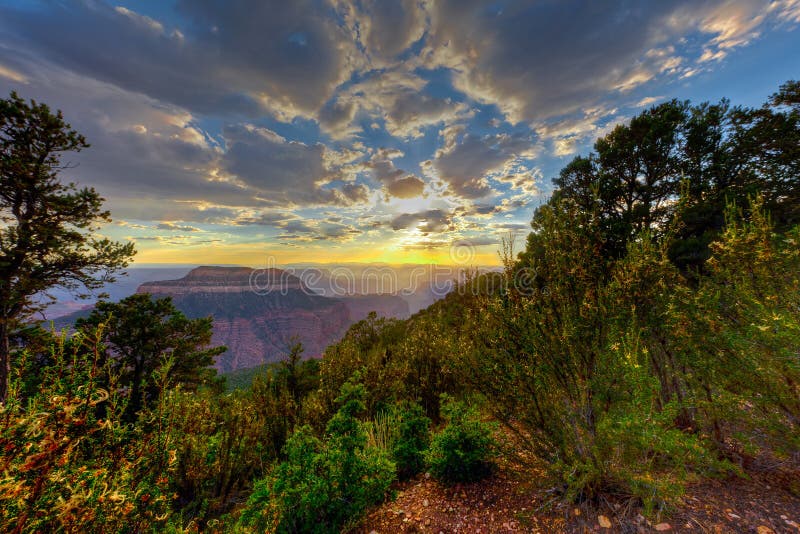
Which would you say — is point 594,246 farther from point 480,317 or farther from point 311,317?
point 311,317

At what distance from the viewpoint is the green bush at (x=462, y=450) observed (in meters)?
3.92

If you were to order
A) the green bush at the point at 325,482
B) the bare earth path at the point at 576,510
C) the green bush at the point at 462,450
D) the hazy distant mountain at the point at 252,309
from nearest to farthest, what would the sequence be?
1. the bare earth path at the point at 576,510
2. the green bush at the point at 325,482
3. the green bush at the point at 462,450
4. the hazy distant mountain at the point at 252,309

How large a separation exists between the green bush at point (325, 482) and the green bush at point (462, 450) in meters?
0.86

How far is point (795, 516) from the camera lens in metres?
2.68

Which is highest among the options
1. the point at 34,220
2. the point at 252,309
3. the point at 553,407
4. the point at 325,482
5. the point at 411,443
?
the point at 34,220

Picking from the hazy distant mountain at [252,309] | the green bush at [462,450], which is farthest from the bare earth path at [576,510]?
the hazy distant mountain at [252,309]

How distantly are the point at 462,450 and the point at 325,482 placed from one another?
6.73ft

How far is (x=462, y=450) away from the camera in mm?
3961

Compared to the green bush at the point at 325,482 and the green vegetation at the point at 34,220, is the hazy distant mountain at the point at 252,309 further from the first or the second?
the green bush at the point at 325,482

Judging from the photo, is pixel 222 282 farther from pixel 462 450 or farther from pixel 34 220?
pixel 462 450

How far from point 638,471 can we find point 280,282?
19594cm

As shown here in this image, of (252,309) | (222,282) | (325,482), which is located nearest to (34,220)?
(325,482)

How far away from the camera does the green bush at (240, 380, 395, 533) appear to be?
3014 mm

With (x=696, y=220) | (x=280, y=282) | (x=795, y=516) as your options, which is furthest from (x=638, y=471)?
(x=280, y=282)
